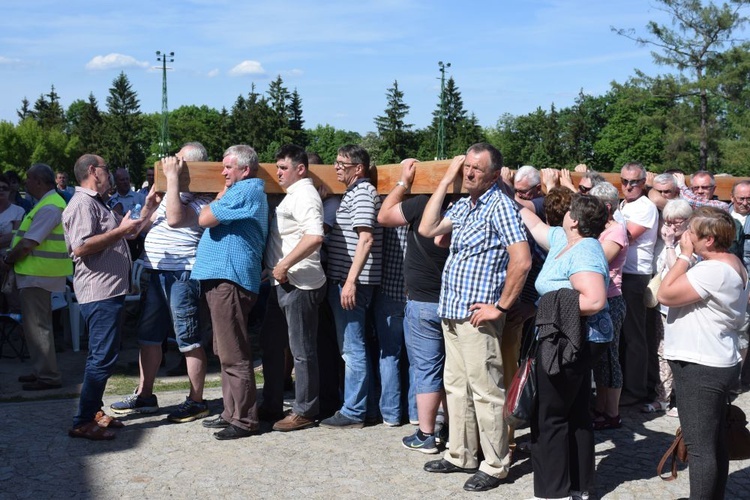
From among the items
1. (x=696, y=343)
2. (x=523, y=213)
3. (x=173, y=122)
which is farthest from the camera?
(x=173, y=122)

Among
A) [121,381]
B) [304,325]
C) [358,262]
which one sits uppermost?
[358,262]

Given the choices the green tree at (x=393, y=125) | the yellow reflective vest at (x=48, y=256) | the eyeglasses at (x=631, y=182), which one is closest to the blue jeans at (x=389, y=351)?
the eyeglasses at (x=631, y=182)

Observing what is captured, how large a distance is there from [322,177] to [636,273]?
2703mm

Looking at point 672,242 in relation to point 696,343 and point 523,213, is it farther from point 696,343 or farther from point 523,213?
point 696,343

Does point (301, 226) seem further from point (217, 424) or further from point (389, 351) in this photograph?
point (217, 424)

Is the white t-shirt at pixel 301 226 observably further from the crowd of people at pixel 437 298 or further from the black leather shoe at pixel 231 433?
the black leather shoe at pixel 231 433

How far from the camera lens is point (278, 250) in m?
6.24

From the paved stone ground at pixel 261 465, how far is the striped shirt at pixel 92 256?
108 centimetres

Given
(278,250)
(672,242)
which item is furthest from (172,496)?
(672,242)

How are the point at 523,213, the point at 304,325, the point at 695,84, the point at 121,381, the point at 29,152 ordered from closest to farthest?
1. the point at 523,213
2. the point at 304,325
3. the point at 121,381
4. the point at 695,84
5. the point at 29,152

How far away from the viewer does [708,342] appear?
4480 mm

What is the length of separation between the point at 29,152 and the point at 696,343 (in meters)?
79.8

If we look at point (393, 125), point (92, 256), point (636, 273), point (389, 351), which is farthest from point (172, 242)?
point (393, 125)

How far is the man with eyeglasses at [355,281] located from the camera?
20.3 feet
